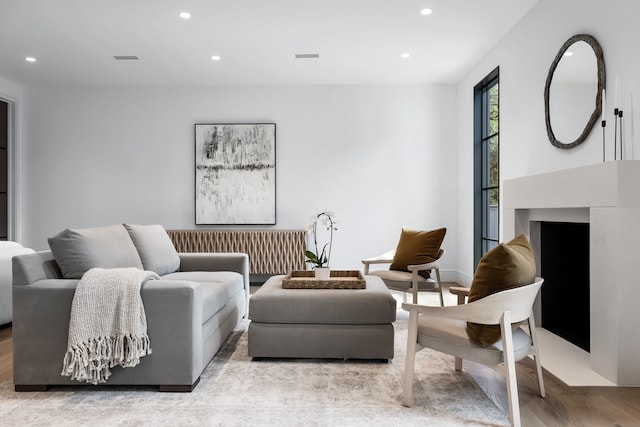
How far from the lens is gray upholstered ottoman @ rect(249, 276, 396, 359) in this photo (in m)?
2.82

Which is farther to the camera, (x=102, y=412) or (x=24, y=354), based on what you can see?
(x=24, y=354)

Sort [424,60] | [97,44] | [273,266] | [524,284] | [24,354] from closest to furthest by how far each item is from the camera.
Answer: [524,284] → [24,354] → [97,44] → [424,60] → [273,266]

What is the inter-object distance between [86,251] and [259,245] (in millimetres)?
3341

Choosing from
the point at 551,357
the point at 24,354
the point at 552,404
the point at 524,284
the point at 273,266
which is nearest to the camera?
the point at 524,284

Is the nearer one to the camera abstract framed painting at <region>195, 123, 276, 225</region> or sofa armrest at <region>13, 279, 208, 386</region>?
sofa armrest at <region>13, 279, 208, 386</region>

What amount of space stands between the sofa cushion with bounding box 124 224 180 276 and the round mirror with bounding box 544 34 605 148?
316cm

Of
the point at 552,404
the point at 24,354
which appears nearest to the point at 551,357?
the point at 552,404

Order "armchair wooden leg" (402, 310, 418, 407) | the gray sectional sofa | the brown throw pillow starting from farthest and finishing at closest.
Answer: the brown throw pillow → the gray sectional sofa → "armchair wooden leg" (402, 310, 418, 407)

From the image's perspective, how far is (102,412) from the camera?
7.06ft

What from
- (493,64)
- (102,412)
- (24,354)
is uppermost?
(493,64)

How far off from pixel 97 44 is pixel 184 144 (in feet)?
5.88

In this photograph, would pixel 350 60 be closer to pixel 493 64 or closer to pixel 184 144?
pixel 493 64

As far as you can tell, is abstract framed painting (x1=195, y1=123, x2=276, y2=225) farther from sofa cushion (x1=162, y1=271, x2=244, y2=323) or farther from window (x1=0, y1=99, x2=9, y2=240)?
window (x1=0, y1=99, x2=9, y2=240)

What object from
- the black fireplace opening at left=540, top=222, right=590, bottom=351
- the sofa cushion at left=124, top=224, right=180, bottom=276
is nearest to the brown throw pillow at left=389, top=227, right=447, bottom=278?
the black fireplace opening at left=540, top=222, right=590, bottom=351
